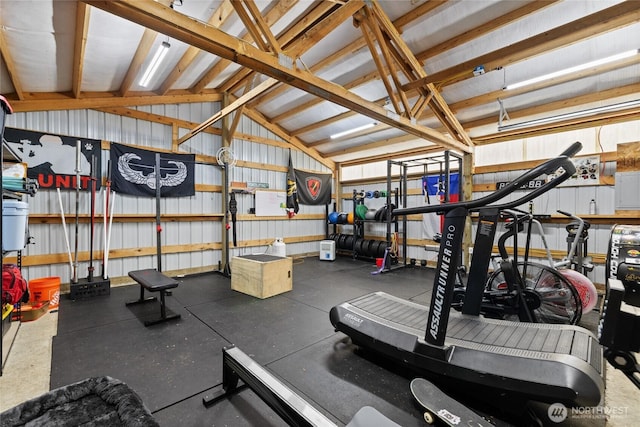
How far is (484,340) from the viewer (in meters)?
1.99

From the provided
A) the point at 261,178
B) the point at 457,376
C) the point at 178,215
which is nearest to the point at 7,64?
the point at 178,215

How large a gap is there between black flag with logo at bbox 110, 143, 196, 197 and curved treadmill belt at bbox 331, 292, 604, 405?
4342 mm

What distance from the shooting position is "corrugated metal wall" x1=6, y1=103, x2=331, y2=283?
4.21m

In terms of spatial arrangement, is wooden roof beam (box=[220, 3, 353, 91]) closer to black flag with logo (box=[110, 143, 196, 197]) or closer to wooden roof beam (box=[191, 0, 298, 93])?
wooden roof beam (box=[191, 0, 298, 93])

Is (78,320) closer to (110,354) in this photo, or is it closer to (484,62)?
(110,354)

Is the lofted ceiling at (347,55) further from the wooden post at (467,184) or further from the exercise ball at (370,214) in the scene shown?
the exercise ball at (370,214)

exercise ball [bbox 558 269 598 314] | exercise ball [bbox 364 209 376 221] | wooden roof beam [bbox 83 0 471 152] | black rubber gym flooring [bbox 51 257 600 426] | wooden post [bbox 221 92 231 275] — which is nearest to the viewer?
black rubber gym flooring [bbox 51 257 600 426]

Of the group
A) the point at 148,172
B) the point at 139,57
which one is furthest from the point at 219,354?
the point at 148,172

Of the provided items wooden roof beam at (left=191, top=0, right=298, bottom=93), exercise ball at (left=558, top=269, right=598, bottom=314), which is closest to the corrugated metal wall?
wooden roof beam at (left=191, top=0, right=298, bottom=93)

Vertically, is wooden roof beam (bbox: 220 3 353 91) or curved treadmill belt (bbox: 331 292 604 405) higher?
wooden roof beam (bbox: 220 3 353 91)

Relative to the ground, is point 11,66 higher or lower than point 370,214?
higher

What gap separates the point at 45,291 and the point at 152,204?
2.09 meters

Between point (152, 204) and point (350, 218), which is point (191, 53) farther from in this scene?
point (350, 218)

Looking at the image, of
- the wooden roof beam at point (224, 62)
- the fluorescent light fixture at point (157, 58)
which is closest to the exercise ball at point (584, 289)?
the wooden roof beam at point (224, 62)
